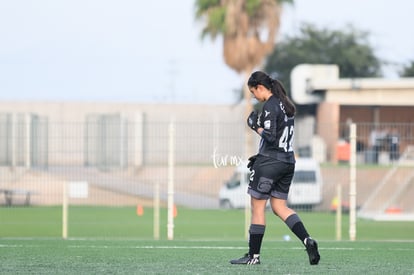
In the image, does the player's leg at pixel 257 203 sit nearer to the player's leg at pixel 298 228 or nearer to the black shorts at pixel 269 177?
the black shorts at pixel 269 177

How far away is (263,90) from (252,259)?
160 cm

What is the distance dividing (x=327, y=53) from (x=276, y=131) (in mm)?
51158

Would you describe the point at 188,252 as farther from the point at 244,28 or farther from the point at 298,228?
the point at 244,28

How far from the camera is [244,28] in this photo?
125 ft

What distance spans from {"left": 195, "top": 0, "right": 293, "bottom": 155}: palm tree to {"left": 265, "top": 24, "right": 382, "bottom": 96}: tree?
19.1 m

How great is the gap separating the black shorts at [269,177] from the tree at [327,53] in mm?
47557

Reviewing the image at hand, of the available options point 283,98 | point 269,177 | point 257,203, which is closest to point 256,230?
point 257,203

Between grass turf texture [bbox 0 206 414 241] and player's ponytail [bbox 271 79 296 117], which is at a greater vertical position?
player's ponytail [bbox 271 79 296 117]

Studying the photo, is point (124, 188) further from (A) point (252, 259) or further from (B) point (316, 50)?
(B) point (316, 50)

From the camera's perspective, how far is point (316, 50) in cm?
6050

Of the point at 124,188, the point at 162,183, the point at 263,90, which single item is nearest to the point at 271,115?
the point at 263,90

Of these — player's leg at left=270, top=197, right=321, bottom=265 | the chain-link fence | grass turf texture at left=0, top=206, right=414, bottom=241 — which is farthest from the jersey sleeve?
the chain-link fence

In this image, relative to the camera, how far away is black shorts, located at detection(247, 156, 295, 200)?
9875mm

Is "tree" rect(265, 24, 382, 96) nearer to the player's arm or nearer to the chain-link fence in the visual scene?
the chain-link fence
